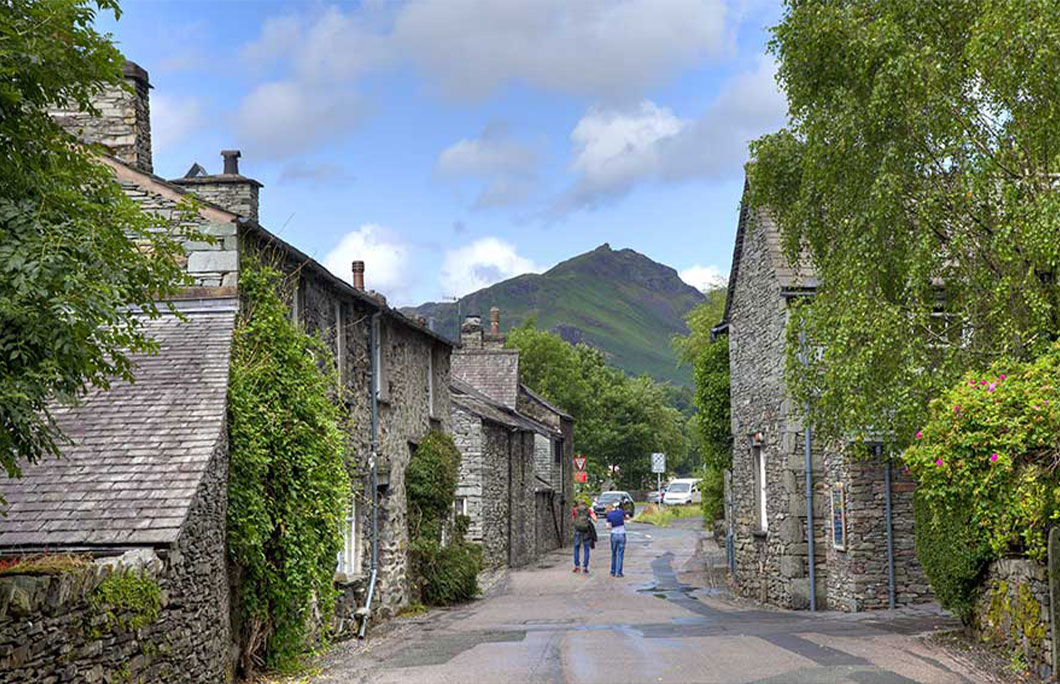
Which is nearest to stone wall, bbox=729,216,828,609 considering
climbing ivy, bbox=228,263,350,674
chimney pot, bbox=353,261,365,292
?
climbing ivy, bbox=228,263,350,674

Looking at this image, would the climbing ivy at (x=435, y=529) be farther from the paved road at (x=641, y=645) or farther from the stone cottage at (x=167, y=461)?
the stone cottage at (x=167, y=461)

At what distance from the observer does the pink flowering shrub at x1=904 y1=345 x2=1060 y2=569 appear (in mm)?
11188

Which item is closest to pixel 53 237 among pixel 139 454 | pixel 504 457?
pixel 139 454

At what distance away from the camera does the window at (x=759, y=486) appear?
83.2ft

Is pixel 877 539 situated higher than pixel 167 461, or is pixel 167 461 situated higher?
pixel 167 461

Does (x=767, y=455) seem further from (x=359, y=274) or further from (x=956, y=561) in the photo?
(x=359, y=274)

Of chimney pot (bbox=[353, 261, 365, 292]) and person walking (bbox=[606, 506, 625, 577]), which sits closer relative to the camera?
chimney pot (bbox=[353, 261, 365, 292])

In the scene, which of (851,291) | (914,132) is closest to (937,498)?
(851,291)

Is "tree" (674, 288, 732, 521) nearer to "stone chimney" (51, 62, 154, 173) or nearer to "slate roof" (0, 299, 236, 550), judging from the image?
"stone chimney" (51, 62, 154, 173)

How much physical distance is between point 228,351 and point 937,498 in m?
8.25

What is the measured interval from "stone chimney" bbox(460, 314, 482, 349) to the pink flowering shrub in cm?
3738

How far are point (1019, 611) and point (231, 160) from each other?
41.7 feet

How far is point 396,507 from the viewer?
22688 mm

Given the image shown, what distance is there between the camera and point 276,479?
13.8 metres
